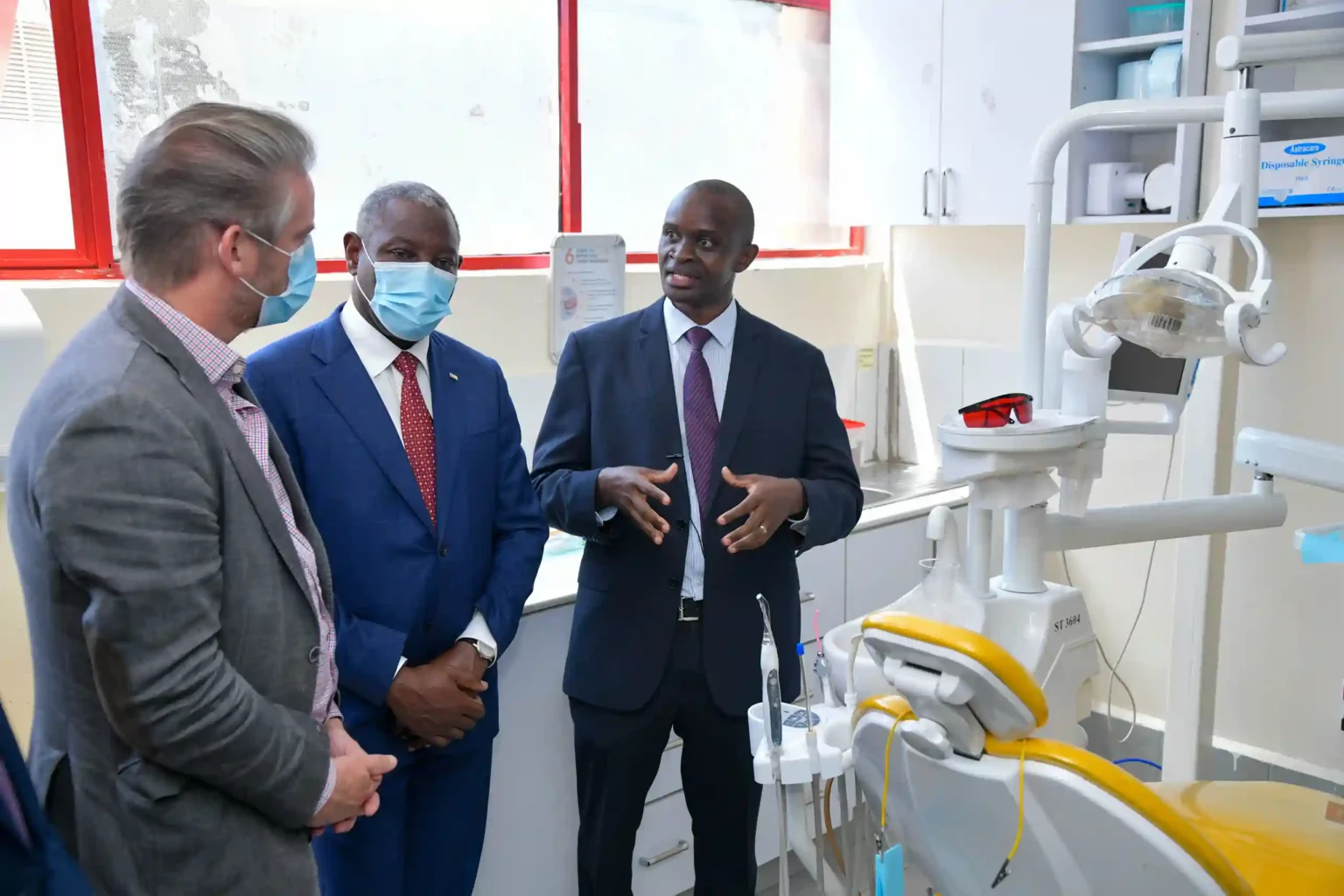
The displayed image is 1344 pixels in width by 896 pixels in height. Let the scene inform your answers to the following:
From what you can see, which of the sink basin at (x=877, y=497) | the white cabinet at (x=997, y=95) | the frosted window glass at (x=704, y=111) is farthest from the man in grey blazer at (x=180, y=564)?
the white cabinet at (x=997, y=95)

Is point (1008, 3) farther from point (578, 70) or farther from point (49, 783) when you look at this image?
point (49, 783)

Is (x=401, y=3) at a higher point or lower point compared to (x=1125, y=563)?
higher

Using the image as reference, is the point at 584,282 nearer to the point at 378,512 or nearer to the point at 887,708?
the point at 378,512

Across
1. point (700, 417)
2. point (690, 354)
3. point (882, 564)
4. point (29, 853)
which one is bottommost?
point (882, 564)

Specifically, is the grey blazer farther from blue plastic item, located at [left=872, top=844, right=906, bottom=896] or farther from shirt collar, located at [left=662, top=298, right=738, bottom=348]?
shirt collar, located at [left=662, top=298, right=738, bottom=348]

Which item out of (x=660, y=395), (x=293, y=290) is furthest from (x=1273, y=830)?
(x=293, y=290)

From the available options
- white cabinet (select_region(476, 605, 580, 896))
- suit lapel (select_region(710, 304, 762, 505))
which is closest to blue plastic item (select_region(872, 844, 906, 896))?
suit lapel (select_region(710, 304, 762, 505))

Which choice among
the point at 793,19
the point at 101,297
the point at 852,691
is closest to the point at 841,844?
the point at 852,691

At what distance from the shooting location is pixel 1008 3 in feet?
9.99

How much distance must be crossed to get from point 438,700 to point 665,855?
3.51 feet

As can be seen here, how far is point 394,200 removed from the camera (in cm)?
176

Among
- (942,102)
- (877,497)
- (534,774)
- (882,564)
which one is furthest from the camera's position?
(877,497)

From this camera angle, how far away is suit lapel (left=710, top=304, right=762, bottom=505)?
1987 millimetres

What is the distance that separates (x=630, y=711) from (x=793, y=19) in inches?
102
